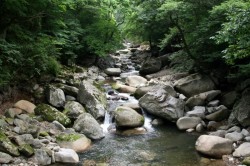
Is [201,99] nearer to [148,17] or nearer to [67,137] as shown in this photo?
[148,17]

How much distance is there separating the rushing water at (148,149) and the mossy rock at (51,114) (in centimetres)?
187

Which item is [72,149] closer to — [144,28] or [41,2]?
[41,2]

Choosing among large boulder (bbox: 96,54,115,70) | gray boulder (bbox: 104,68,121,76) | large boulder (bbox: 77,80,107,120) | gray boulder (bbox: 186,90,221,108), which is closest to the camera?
large boulder (bbox: 77,80,107,120)

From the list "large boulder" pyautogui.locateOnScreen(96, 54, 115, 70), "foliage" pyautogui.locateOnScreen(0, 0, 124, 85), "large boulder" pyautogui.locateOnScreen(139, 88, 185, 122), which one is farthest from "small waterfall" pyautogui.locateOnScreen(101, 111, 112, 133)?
"large boulder" pyautogui.locateOnScreen(96, 54, 115, 70)

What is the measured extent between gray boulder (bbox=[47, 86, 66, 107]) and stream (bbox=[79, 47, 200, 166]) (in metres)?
2.40

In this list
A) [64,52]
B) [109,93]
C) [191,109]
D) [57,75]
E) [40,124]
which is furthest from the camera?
[64,52]

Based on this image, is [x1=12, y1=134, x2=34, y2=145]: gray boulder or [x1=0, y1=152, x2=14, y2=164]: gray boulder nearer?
[x1=0, y1=152, x2=14, y2=164]: gray boulder

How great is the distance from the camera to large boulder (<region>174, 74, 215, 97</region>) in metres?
16.7

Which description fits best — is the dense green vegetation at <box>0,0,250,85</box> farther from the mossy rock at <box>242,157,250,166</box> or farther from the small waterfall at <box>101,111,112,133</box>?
the small waterfall at <box>101,111,112,133</box>

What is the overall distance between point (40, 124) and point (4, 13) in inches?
211

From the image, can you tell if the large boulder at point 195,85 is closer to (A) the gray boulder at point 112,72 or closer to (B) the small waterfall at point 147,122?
(B) the small waterfall at point 147,122

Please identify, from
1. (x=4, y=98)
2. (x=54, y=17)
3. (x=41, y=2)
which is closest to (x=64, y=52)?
(x=54, y=17)

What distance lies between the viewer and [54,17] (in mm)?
17016

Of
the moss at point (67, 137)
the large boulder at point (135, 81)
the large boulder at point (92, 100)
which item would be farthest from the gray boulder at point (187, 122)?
the large boulder at point (135, 81)
